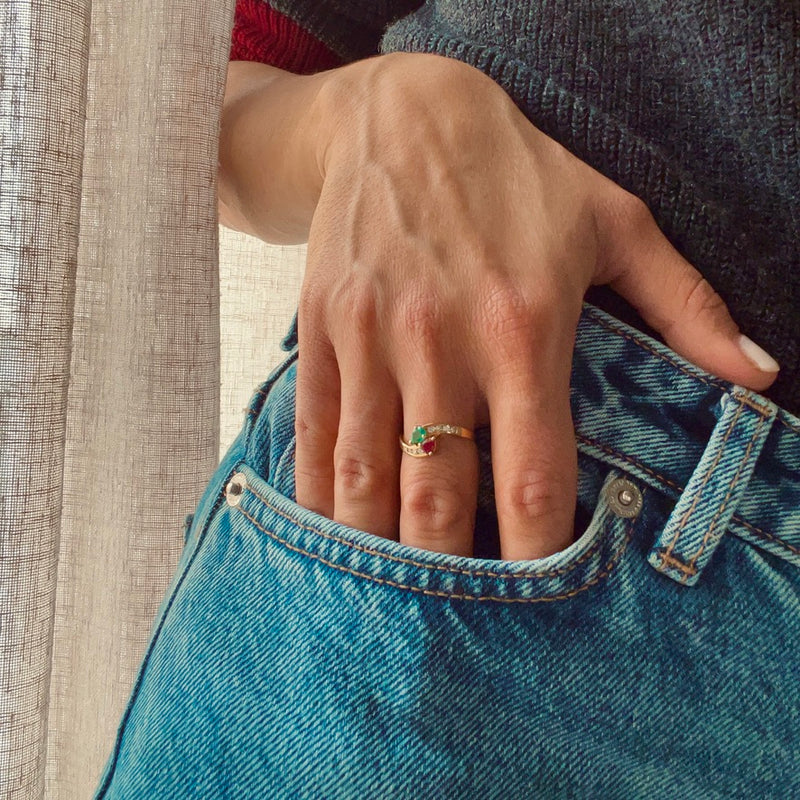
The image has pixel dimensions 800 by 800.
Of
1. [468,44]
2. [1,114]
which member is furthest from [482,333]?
[1,114]

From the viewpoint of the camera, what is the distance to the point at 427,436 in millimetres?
477

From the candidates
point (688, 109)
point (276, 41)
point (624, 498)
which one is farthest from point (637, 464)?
point (276, 41)

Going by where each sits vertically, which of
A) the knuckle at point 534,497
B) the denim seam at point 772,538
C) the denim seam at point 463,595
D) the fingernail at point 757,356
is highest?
the fingernail at point 757,356

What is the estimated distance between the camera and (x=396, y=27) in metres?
0.60

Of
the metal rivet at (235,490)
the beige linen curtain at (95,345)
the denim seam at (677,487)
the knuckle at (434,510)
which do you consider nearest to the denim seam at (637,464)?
the denim seam at (677,487)

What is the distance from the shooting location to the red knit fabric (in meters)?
0.73

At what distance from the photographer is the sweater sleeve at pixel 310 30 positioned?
0.67 m

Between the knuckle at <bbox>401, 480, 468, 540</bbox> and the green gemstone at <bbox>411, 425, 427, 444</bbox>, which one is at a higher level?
the green gemstone at <bbox>411, 425, 427, 444</bbox>

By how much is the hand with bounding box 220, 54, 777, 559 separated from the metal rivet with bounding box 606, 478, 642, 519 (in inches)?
1.2

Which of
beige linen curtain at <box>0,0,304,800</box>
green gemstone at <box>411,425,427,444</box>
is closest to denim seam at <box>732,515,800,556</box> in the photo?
green gemstone at <box>411,425,427,444</box>

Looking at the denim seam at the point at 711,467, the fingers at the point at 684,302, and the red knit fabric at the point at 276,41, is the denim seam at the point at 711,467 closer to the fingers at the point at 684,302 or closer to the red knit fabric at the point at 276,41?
the fingers at the point at 684,302

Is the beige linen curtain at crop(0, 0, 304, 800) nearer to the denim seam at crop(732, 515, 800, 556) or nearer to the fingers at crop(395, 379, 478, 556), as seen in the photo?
the fingers at crop(395, 379, 478, 556)

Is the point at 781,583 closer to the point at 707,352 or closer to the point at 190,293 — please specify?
the point at 707,352

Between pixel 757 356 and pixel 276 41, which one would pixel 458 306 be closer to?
pixel 757 356
